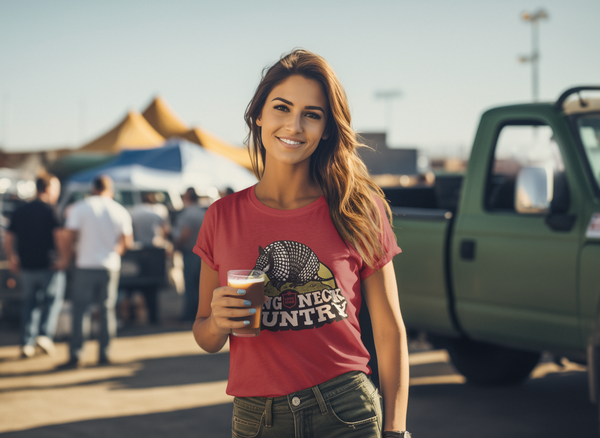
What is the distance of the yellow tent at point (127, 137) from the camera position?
2280 centimetres

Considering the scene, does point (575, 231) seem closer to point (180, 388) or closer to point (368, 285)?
point (368, 285)

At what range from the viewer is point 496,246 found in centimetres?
533

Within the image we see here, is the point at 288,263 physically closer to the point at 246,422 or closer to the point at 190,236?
the point at 246,422

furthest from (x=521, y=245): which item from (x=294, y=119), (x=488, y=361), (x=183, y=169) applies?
(x=183, y=169)

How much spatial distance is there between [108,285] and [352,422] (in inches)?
243

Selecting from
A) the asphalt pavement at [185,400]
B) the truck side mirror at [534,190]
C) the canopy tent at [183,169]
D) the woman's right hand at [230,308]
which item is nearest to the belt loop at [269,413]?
the woman's right hand at [230,308]

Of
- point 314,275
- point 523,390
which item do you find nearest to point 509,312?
point 523,390

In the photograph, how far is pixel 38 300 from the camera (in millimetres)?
8281

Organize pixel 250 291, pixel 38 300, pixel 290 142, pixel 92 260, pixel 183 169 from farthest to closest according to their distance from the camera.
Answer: pixel 183 169, pixel 38 300, pixel 92 260, pixel 290 142, pixel 250 291

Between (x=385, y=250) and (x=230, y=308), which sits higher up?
(x=385, y=250)

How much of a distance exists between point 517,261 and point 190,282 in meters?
5.95

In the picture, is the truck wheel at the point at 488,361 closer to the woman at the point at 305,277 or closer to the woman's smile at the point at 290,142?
the woman at the point at 305,277

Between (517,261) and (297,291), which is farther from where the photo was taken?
(517,261)

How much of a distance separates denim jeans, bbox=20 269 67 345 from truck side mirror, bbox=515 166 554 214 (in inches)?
214
